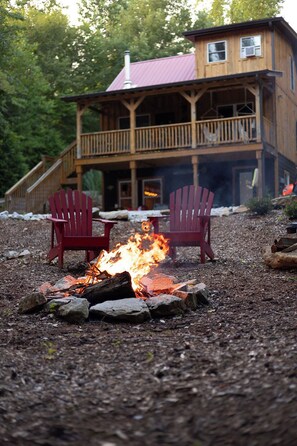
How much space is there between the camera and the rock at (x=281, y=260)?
6.72 meters

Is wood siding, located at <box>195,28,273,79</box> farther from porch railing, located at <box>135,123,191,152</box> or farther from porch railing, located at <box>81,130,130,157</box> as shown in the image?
porch railing, located at <box>81,130,130,157</box>

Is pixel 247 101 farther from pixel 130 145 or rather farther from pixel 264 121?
pixel 130 145

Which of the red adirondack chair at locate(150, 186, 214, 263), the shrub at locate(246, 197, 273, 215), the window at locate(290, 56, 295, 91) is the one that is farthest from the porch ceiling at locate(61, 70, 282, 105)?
the red adirondack chair at locate(150, 186, 214, 263)

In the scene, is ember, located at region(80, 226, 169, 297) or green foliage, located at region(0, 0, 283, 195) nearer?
ember, located at region(80, 226, 169, 297)

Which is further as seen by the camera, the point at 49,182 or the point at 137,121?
the point at 137,121

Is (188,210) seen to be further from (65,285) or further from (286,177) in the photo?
(286,177)

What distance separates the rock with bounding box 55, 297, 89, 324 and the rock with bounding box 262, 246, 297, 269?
2977mm

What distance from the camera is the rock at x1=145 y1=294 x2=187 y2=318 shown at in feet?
15.9

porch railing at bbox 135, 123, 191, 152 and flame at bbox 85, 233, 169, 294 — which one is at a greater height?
porch railing at bbox 135, 123, 191, 152

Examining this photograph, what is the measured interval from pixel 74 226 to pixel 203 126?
10.5 m

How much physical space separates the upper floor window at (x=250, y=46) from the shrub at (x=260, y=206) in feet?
26.9

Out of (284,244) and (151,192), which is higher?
(151,192)

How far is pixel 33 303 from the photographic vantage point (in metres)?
4.99

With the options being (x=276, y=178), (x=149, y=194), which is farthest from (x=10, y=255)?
(x=149, y=194)
